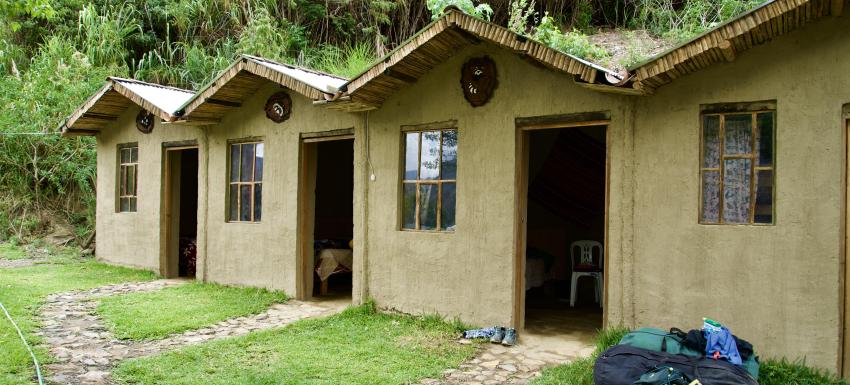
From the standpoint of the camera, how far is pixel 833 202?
5.11 meters

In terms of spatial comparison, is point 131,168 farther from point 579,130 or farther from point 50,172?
point 579,130

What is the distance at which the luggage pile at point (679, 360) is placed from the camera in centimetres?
439

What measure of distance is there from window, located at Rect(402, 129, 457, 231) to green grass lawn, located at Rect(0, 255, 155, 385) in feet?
12.9

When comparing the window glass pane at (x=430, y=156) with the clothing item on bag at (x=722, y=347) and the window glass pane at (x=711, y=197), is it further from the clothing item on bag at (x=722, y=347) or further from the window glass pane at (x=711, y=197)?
the clothing item on bag at (x=722, y=347)

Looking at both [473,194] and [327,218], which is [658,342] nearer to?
[473,194]

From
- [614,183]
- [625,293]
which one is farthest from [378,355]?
[614,183]

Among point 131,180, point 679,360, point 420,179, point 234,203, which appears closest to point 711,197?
point 679,360

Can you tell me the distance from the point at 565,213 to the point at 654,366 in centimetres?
530

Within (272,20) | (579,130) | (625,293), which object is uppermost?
(272,20)

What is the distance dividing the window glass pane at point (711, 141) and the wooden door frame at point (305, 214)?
187 inches

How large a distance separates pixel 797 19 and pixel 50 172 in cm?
1491

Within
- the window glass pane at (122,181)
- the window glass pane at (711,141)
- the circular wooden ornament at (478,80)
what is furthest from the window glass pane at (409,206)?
the window glass pane at (122,181)

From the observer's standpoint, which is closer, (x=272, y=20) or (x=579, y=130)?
(x=579, y=130)

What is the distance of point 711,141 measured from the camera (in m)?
5.69
